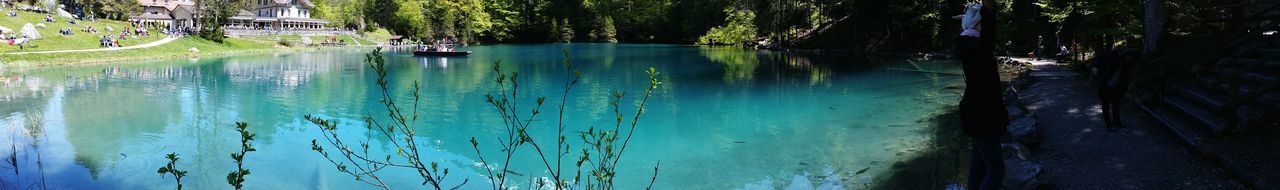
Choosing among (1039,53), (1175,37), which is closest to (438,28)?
(1039,53)

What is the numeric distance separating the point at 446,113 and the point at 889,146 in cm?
1076

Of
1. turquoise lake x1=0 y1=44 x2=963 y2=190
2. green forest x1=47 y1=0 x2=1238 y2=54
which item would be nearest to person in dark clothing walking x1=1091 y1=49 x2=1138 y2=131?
turquoise lake x1=0 y1=44 x2=963 y2=190

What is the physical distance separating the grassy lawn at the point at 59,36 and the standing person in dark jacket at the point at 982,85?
167 ft

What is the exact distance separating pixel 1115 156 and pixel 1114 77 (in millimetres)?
1950

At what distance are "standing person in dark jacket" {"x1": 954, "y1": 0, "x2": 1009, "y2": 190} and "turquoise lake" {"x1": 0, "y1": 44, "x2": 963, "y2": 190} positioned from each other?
3117 millimetres

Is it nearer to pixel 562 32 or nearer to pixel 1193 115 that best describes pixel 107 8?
pixel 562 32

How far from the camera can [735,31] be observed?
76.8 metres

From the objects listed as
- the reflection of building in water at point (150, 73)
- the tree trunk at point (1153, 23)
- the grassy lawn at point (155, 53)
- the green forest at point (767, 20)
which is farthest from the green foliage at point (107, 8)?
the tree trunk at point (1153, 23)

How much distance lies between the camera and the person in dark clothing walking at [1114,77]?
368 inches

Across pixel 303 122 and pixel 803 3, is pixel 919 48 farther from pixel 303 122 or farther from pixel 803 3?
pixel 303 122

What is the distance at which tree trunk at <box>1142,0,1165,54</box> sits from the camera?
15.6 meters

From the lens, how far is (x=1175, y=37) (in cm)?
1698

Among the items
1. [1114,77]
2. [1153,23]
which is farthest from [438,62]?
[1114,77]

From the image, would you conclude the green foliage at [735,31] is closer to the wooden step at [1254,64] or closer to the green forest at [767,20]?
the green forest at [767,20]
